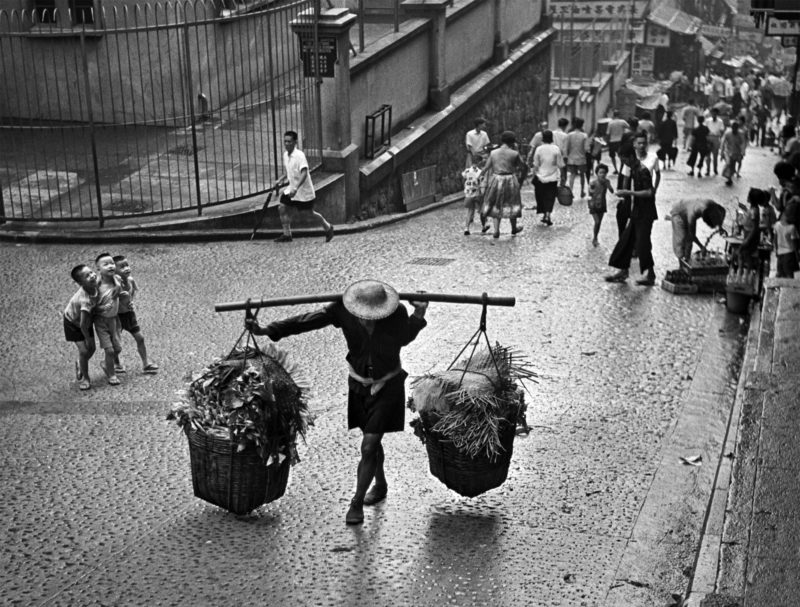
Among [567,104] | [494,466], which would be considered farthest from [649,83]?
[494,466]

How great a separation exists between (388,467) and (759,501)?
2.71m

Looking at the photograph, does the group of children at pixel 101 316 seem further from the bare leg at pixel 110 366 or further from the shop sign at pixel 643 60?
the shop sign at pixel 643 60

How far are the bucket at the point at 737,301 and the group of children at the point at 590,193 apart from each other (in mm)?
2853

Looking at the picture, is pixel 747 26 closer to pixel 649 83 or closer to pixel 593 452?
pixel 649 83

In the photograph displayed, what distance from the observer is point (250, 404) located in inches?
293

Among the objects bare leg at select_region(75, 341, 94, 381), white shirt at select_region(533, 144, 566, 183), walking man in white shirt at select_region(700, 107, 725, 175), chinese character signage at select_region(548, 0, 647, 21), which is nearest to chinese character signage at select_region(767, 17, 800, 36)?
walking man in white shirt at select_region(700, 107, 725, 175)

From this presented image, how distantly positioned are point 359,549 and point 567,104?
26.6 m

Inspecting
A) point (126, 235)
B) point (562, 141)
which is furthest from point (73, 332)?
point (562, 141)

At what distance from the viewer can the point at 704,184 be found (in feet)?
81.0

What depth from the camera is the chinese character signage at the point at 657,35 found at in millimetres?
45094

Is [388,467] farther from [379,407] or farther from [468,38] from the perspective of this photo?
[468,38]

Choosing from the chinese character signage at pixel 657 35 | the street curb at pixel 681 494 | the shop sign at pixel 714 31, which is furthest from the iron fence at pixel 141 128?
the shop sign at pixel 714 31

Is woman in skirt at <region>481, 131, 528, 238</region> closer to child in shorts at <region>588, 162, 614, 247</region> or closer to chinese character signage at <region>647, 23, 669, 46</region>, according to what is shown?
Result: child in shorts at <region>588, 162, 614, 247</region>

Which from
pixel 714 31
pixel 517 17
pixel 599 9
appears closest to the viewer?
pixel 517 17
